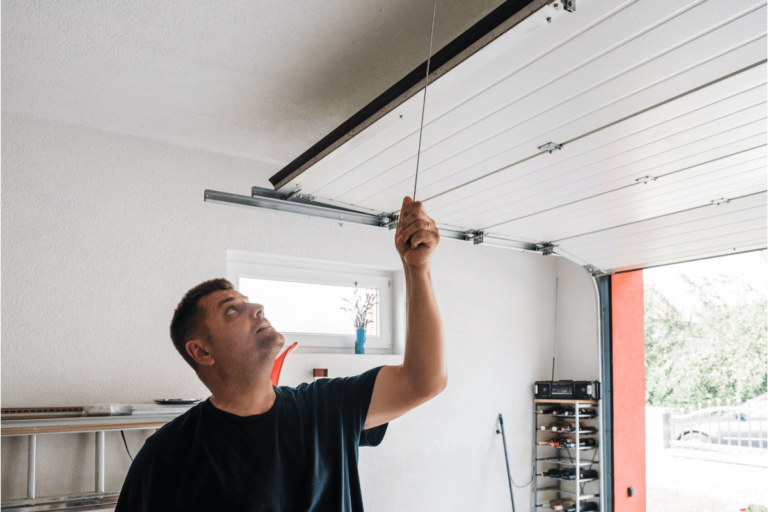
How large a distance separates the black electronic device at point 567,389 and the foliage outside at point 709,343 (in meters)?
8.10

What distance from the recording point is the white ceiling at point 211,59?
2.39 meters

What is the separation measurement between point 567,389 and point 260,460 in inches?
168

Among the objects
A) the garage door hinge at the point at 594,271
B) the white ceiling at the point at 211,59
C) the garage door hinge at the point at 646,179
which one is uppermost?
the white ceiling at the point at 211,59

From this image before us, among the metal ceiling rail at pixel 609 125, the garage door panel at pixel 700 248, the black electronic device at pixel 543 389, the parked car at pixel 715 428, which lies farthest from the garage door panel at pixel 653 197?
the parked car at pixel 715 428

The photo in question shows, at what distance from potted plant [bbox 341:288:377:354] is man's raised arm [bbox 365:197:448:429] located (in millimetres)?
2753

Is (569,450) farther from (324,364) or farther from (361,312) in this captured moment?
(324,364)

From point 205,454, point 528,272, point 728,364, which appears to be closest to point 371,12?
point 205,454

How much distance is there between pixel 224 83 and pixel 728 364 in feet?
41.4

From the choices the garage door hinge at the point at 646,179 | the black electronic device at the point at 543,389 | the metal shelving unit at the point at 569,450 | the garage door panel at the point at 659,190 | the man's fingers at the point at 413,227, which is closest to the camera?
the man's fingers at the point at 413,227

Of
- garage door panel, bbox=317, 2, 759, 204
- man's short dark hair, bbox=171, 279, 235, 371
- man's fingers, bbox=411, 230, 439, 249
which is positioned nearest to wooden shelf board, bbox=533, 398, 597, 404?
garage door panel, bbox=317, 2, 759, 204

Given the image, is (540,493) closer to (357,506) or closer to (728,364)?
(357,506)

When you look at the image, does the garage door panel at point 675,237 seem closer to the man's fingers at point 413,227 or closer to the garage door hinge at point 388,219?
the garage door hinge at point 388,219

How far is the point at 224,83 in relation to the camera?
3.01 meters

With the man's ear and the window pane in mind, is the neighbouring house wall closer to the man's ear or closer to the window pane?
the window pane
